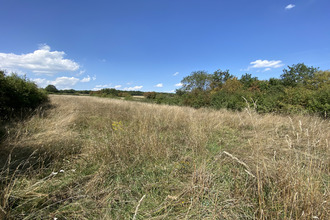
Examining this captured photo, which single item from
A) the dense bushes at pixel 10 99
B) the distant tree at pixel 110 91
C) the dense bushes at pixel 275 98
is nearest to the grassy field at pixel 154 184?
the dense bushes at pixel 275 98

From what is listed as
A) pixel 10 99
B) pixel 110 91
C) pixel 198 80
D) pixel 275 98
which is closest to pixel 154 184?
pixel 10 99

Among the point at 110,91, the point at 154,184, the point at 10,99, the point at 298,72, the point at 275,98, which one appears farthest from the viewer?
the point at 110,91

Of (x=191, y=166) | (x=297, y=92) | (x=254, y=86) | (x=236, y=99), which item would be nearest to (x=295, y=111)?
(x=297, y=92)

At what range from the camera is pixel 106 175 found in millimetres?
2031

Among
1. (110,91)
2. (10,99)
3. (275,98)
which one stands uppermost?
(110,91)

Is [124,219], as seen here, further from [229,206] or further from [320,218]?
[320,218]

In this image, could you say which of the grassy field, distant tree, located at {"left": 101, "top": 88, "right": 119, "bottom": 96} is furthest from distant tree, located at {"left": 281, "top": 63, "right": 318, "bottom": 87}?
distant tree, located at {"left": 101, "top": 88, "right": 119, "bottom": 96}

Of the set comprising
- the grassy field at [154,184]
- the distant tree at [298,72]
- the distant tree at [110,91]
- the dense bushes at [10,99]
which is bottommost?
the grassy field at [154,184]

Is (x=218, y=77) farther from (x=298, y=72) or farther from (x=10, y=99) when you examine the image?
(x=10, y=99)

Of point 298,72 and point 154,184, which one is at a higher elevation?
point 298,72

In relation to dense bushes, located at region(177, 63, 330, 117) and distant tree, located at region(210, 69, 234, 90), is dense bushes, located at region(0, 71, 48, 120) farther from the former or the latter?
distant tree, located at region(210, 69, 234, 90)

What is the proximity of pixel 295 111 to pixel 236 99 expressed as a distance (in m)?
4.14

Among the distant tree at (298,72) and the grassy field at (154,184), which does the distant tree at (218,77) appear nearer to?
the distant tree at (298,72)

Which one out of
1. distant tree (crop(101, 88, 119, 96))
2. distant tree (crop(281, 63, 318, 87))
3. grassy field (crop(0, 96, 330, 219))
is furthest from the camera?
distant tree (crop(101, 88, 119, 96))
